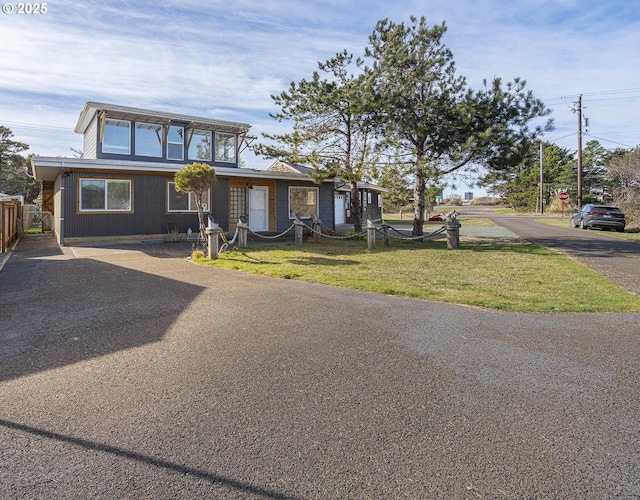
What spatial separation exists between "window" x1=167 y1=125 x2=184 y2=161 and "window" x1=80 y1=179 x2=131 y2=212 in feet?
9.96

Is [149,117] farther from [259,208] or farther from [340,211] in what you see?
[340,211]

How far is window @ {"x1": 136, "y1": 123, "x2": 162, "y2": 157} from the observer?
57.0 feet

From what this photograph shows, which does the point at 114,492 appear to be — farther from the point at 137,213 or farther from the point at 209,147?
the point at 209,147

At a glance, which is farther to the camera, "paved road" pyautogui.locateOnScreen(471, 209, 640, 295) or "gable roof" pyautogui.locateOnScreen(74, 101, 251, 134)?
"gable roof" pyautogui.locateOnScreen(74, 101, 251, 134)

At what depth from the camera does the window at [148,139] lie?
57.0ft

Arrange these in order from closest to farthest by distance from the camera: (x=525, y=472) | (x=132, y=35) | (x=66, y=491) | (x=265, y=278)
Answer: (x=66, y=491) → (x=525, y=472) → (x=265, y=278) → (x=132, y=35)

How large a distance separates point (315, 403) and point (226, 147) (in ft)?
58.7

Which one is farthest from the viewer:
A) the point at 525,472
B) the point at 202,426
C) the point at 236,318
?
the point at 236,318

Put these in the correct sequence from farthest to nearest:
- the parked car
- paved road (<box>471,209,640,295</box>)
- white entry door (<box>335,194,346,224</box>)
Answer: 1. white entry door (<box>335,194,346,224</box>)
2. the parked car
3. paved road (<box>471,209,640,295</box>)

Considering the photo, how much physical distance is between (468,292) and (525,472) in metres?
4.88

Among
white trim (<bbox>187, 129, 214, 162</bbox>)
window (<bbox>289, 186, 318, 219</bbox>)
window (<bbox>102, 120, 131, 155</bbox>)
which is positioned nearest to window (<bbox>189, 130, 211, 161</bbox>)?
white trim (<bbox>187, 129, 214, 162</bbox>)

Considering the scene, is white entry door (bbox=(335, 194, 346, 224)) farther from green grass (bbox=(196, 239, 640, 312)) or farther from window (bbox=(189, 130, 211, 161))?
green grass (bbox=(196, 239, 640, 312))

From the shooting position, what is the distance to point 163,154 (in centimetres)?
1783

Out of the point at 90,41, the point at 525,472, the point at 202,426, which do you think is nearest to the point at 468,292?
the point at 525,472
